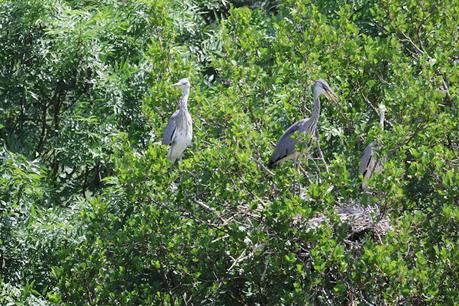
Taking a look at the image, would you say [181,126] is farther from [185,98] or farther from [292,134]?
[292,134]

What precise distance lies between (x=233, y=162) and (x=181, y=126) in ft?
6.97

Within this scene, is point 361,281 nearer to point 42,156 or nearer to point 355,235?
point 355,235

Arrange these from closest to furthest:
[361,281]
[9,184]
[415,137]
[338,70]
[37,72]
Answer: [361,281]
[415,137]
[338,70]
[9,184]
[37,72]

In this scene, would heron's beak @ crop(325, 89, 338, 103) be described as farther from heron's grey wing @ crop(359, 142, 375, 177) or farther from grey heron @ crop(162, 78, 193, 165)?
grey heron @ crop(162, 78, 193, 165)

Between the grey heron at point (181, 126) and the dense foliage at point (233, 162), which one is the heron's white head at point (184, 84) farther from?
the dense foliage at point (233, 162)

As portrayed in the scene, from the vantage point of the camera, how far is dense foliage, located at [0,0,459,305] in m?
9.47

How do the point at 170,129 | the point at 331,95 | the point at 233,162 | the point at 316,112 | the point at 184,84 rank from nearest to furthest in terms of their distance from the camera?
the point at 233,162 < the point at 331,95 < the point at 316,112 < the point at 184,84 < the point at 170,129

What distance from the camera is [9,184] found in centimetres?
1191

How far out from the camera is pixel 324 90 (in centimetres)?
1074

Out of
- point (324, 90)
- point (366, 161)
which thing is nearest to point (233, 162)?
point (324, 90)

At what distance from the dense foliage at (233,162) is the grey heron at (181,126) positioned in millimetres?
115

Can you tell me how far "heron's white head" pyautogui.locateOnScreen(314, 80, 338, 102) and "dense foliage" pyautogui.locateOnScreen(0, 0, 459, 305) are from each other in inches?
3.4

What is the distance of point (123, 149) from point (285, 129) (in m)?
2.14

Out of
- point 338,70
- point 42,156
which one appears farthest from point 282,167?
point 42,156
